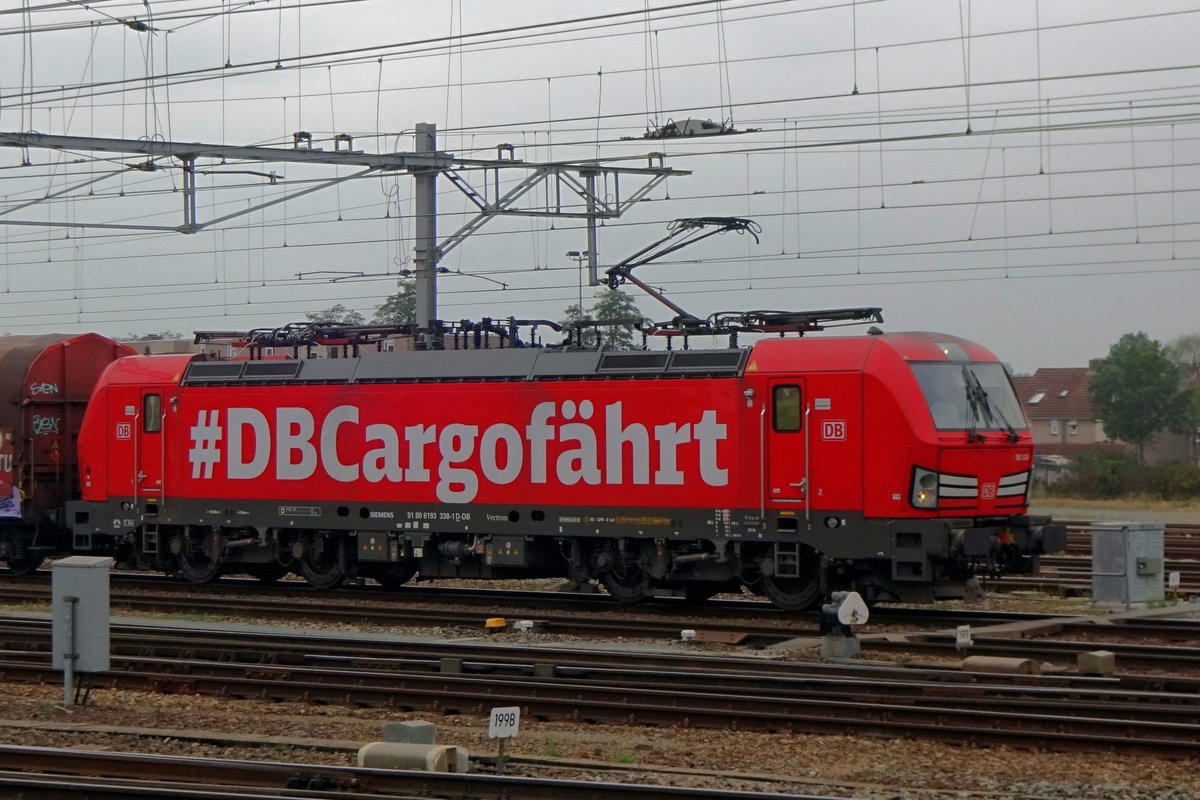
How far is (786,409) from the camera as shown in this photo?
19.4 meters

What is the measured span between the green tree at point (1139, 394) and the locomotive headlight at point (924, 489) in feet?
227

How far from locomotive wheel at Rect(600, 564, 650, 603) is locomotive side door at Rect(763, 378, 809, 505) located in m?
2.64

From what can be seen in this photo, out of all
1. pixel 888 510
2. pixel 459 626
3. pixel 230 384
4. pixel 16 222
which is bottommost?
pixel 459 626

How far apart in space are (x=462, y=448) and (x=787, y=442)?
4999 millimetres

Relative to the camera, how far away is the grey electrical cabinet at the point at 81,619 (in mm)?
13891

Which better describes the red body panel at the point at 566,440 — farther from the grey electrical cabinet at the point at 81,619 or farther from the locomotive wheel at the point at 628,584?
the grey electrical cabinet at the point at 81,619

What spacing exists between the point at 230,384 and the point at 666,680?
460 inches

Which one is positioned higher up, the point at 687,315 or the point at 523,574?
the point at 687,315

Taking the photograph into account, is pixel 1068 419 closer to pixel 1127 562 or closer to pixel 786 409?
pixel 1127 562

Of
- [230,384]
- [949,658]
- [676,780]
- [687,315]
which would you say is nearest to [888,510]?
[949,658]

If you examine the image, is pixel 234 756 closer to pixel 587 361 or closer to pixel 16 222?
pixel 587 361

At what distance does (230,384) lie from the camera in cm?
2400

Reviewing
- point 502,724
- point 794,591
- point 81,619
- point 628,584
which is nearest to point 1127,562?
point 794,591

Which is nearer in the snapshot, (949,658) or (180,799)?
(180,799)
